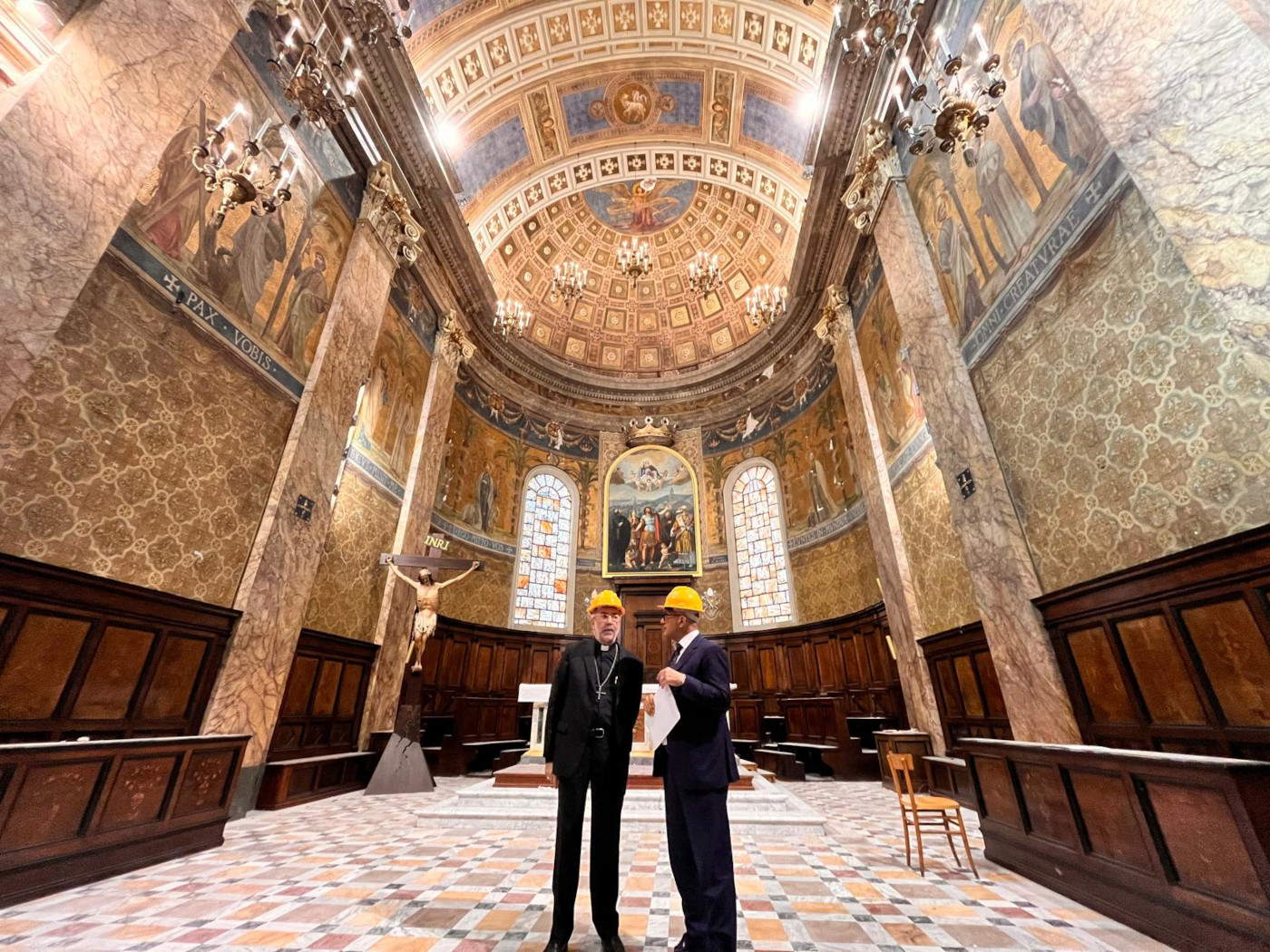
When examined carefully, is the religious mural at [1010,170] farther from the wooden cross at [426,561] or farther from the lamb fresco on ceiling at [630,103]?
the wooden cross at [426,561]

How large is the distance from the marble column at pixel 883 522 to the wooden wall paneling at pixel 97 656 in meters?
11.2

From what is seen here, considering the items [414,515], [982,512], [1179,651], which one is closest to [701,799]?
[1179,651]

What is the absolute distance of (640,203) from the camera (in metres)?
18.7

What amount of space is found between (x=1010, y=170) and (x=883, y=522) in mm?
6629

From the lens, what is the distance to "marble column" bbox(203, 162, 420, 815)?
689 centimetres

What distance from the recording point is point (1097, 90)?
15.6 feet

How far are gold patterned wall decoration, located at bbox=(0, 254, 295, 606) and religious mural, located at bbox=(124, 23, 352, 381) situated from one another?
0.70 metres

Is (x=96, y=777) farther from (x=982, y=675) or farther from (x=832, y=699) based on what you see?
(x=832, y=699)

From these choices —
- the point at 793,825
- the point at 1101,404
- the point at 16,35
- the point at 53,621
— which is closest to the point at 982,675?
the point at 793,825

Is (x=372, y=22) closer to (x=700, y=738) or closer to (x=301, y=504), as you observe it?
(x=301, y=504)

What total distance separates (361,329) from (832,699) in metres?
13.3

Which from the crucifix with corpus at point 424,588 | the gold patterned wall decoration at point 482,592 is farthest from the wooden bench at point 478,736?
the crucifix with corpus at point 424,588

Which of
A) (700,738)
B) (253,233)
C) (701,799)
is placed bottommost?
(701,799)

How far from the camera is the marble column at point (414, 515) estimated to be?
418 inches
